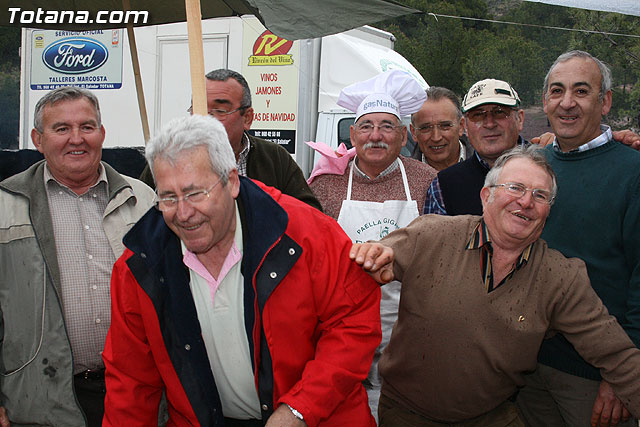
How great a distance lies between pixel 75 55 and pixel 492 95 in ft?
21.9

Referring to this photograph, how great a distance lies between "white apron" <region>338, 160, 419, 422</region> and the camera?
3.28 m

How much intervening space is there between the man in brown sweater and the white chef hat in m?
1.04

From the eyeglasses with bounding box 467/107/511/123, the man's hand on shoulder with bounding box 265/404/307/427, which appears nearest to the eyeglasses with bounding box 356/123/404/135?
the eyeglasses with bounding box 467/107/511/123

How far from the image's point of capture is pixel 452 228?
2.61 meters

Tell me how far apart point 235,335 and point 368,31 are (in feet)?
21.4

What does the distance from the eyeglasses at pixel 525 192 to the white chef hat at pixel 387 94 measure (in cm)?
111

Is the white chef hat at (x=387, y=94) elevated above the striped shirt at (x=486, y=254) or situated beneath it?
elevated above

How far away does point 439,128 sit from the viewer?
418 cm

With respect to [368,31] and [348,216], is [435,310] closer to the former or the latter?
[348,216]

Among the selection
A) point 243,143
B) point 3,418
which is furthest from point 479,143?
point 3,418

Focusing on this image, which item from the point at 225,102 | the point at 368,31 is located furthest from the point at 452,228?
the point at 368,31

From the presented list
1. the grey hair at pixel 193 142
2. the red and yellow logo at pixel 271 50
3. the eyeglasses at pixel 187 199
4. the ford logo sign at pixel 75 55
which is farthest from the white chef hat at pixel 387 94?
the ford logo sign at pixel 75 55

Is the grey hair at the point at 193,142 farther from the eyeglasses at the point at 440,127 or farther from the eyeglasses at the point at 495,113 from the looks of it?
the eyeglasses at the point at 440,127

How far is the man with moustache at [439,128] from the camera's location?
4.19 m
